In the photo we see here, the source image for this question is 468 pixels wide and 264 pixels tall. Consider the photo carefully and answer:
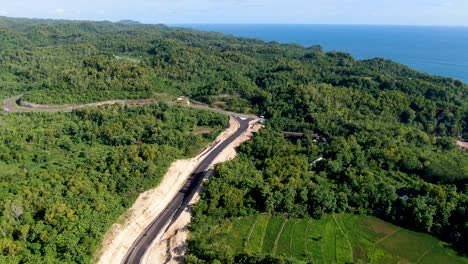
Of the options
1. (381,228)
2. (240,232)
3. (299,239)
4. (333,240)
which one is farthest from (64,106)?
(381,228)

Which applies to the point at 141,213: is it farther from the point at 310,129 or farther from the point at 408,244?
the point at 310,129

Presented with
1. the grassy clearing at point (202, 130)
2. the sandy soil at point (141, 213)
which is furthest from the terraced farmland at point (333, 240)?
the grassy clearing at point (202, 130)

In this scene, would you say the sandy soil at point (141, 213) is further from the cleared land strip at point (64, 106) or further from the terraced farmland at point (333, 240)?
the cleared land strip at point (64, 106)

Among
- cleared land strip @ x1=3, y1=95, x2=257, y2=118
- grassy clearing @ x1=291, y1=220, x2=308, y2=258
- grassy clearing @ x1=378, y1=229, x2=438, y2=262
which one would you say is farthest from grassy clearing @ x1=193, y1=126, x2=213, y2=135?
grassy clearing @ x1=378, y1=229, x2=438, y2=262

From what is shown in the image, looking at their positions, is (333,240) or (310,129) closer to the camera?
(333,240)

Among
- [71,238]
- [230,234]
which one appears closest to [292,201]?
[230,234]

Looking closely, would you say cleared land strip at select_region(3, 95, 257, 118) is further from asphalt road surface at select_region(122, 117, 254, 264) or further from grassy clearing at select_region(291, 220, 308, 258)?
grassy clearing at select_region(291, 220, 308, 258)

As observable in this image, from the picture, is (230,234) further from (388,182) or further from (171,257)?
(388,182)
